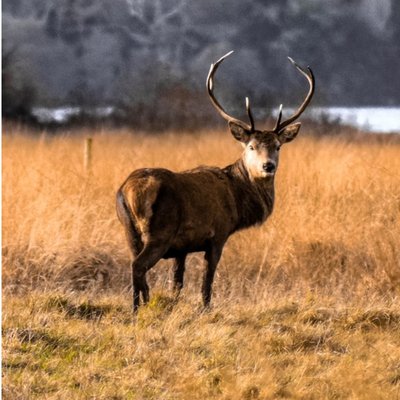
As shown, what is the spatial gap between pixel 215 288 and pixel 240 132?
1.81 meters

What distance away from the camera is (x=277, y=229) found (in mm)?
9680

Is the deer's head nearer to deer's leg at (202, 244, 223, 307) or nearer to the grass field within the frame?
deer's leg at (202, 244, 223, 307)

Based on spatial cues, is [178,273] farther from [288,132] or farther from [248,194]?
[288,132]

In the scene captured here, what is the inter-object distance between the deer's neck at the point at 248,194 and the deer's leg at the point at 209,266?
1.44 ft

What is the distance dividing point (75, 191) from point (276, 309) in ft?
13.8

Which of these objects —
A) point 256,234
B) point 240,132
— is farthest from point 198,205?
point 256,234

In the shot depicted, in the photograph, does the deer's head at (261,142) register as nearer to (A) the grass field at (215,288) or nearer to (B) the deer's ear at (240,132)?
(B) the deer's ear at (240,132)

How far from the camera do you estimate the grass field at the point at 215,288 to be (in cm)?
560

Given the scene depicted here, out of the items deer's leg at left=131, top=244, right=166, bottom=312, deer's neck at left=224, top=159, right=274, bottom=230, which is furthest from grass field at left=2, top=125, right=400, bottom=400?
deer's neck at left=224, top=159, right=274, bottom=230

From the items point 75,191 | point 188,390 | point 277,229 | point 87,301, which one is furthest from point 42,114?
point 188,390

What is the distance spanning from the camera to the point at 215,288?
28.5ft

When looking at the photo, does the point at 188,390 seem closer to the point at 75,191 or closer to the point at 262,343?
the point at 262,343

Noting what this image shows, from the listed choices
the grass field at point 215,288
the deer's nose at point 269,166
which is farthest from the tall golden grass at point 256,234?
the deer's nose at point 269,166

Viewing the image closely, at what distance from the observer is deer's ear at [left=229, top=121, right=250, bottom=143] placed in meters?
7.30
